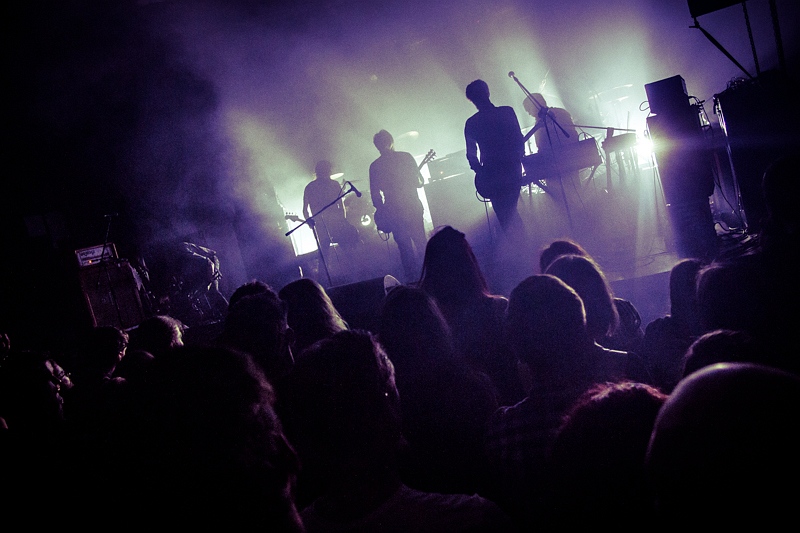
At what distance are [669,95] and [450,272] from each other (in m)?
3.18

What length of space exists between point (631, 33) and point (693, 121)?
6754mm

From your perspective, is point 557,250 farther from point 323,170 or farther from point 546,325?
point 323,170

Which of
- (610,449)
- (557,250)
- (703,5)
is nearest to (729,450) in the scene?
(610,449)

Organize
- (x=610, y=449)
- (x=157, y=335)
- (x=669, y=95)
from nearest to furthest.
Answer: (x=610, y=449) < (x=157, y=335) < (x=669, y=95)

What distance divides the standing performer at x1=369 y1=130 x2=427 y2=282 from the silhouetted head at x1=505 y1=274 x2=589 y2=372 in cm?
452

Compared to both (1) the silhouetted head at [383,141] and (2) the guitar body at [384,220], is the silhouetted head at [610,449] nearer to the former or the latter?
(2) the guitar body at [384,220]

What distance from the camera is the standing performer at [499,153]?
4996 millimetres

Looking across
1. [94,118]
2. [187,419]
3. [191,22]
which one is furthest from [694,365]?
[94,118]

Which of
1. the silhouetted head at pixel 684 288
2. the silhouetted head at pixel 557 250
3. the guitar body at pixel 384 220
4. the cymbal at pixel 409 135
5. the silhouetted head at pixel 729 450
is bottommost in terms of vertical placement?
the silhouetted head at pixel 684 288

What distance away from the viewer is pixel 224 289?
903cm

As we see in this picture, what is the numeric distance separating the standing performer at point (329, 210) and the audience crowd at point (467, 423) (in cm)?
513

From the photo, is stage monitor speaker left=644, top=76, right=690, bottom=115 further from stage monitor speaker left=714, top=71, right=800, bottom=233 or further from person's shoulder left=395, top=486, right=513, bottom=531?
person's shoulder left=395, top=486, right=513, bottom=531

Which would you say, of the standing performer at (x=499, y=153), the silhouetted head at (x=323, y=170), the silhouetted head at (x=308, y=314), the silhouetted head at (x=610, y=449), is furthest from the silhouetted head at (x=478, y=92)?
the silhouetted head at (x=610, y=449)

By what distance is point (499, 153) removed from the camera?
5.04 meters
